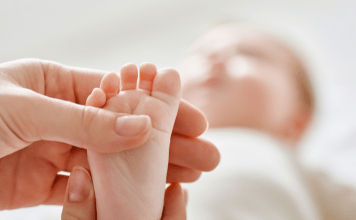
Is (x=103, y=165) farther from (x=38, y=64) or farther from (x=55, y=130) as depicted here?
(x=38, y=64)

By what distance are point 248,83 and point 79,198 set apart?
2.36ft

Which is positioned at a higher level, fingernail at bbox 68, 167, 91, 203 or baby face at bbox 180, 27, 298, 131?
baby face at bbox 180, 27, 298, 131

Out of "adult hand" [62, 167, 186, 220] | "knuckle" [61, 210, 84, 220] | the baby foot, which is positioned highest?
the baby foot

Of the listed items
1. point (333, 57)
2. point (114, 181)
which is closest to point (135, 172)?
point (114, 181)

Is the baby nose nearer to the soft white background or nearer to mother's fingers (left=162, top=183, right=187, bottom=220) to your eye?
the soft white background

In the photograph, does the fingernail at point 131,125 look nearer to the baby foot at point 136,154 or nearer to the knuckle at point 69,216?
the baby foot at point 136,154

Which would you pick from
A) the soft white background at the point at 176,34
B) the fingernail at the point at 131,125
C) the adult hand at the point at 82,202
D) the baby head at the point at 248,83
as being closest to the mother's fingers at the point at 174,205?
the adult hand at the point at 82,202

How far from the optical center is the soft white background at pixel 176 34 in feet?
4.38

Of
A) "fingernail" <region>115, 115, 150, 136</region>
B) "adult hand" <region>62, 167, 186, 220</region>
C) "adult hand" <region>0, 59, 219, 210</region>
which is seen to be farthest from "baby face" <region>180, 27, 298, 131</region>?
"fingernail" <region>115, 115, 150, 136</region>

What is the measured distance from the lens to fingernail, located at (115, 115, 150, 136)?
0.48 meters

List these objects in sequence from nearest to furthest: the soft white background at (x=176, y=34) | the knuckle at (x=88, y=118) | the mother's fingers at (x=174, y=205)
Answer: the knuckle at (x=88, y=118), the mother's fingers at (x=174, y=205), the soft white background at (x=176, y=34)

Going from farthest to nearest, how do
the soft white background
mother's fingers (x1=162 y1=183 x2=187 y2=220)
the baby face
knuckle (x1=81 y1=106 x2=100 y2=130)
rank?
the soft white background
the baby face
mother's fingers (x1=162 y1=183 x2=187 y2=220)
knuckle (x1=81 y1=106 x2=100 y2=130)

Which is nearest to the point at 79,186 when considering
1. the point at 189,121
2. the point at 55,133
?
the point at 55,133

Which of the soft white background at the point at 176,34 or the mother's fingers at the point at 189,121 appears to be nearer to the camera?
the mother's fingers at the point at 189,121
